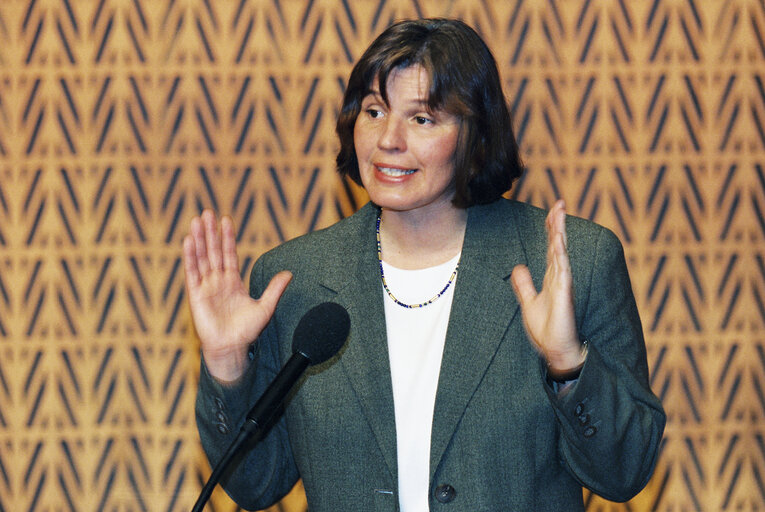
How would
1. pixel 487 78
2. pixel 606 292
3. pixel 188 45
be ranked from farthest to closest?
pixel 188 45 → pixel 487 78 → pixel 606 292

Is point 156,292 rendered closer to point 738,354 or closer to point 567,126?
point 567,126

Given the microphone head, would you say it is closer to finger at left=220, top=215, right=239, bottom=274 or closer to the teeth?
finger at left=220, top=215, right=239, bottom=274

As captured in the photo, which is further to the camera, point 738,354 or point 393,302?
point 738,354

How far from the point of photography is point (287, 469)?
1812 millimetres

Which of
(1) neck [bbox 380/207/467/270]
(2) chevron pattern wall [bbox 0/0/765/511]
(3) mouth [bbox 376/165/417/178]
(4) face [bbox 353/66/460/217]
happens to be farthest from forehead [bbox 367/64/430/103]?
(2) chevron pattern wall [bbox 0/0/765/511]

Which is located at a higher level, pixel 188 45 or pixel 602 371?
pixel 188 45

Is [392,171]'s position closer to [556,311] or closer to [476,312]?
[476,312]

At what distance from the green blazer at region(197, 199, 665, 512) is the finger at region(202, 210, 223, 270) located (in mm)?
166

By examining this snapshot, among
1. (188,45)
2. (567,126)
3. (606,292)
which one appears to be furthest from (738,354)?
(188,45)

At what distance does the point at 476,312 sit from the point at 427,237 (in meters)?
0.22

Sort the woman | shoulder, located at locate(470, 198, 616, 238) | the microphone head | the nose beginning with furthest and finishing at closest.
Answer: shoulder, located at locate(470, 198, 616, 238) < the nose < the woman < the microphone head

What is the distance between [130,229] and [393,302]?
123 cm

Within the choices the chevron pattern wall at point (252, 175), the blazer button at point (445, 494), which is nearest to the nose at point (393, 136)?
the blazer button at point (445, 494)

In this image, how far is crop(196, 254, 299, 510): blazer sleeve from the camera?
1594 millimetres
